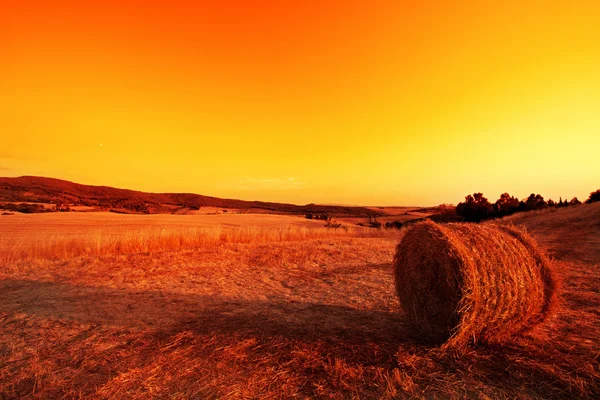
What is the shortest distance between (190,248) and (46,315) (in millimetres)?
8210

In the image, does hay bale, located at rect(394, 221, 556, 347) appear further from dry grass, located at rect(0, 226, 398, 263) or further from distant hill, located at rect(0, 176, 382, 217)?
distant hill, located at rect(0, 176, 382, 217)

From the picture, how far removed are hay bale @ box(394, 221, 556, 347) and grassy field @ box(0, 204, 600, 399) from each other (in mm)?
382

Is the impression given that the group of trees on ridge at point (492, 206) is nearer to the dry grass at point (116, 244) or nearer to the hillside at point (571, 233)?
the hillside at point (571, 233)

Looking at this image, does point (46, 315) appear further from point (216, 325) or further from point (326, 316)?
point (326, 316)

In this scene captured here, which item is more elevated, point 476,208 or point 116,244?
point 476,208

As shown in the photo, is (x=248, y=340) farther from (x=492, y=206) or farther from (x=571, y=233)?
(x=492, y=206)

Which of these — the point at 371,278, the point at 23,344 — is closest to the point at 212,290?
the point at 23,344

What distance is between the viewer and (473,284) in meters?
4.92

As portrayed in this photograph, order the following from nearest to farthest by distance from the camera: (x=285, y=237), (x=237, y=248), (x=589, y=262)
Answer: (x=589, y=262) < (x=237, y=248) < (x=285, y=237)

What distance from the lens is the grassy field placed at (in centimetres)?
404

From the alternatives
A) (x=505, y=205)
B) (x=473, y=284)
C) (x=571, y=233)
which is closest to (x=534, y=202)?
(x=505, y=205)

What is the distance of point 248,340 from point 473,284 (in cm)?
355

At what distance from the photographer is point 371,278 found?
Result: 1014cm

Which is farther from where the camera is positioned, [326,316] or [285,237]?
[285,237]
